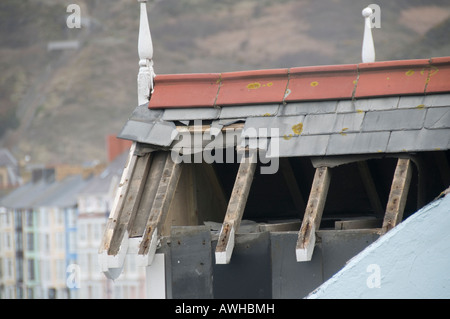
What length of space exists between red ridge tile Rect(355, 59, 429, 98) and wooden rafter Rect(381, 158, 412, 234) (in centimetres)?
68

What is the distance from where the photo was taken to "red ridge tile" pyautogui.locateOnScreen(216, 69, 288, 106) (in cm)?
905

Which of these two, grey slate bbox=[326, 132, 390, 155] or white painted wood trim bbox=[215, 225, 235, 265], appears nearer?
white painted wood trim bbox=[215, 225, 235, 265]

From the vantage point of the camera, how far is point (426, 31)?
189875 millimetres

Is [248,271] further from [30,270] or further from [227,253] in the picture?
[30,270]

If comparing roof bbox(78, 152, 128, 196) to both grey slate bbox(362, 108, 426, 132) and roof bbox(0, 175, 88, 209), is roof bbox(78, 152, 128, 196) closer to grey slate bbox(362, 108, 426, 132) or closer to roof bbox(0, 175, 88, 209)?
roof bbox(0, 175, 88, 209)

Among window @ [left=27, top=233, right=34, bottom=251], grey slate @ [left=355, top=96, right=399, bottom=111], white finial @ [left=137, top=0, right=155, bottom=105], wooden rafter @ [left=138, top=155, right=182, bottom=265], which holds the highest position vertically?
window @ [left=27, top=233, right=34, bottom=251]

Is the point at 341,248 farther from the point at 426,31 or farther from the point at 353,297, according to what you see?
the point at 426,31

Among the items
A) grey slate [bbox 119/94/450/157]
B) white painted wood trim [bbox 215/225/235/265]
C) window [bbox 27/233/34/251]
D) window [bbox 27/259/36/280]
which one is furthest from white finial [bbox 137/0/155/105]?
window [bbox 27/259/36/280]

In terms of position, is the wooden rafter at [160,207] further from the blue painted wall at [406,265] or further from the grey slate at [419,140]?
the blue painted wall at [406,265]

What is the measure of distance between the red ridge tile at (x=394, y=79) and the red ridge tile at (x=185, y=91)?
1528 millimetres

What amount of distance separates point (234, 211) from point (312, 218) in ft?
2.54

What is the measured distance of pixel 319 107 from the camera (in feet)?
29.0

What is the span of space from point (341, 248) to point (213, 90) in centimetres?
221

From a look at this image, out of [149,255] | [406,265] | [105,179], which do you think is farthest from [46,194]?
[406,265]
